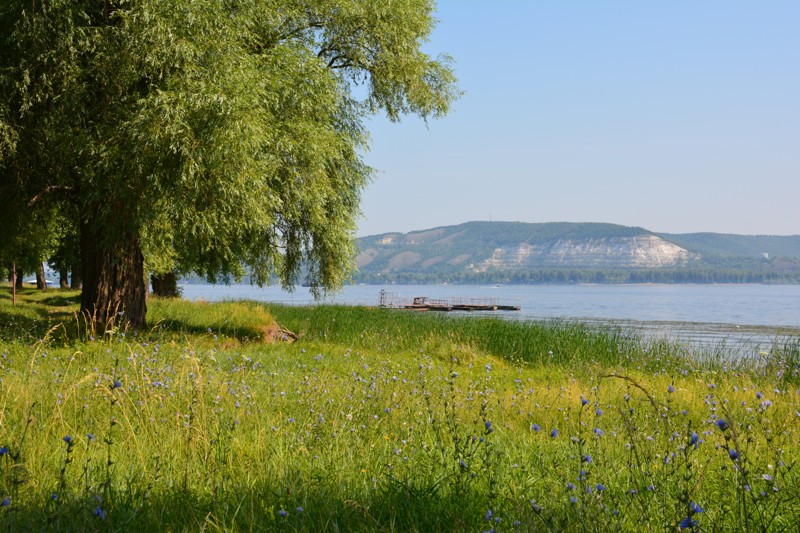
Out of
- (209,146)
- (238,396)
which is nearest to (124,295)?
(209,146)

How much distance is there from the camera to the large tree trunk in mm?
17047

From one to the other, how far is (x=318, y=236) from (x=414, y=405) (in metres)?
13.4

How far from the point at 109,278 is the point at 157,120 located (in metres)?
5.15

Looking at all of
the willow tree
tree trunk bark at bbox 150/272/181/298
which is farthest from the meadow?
tree trunk bark at bbox 150/272/181/298

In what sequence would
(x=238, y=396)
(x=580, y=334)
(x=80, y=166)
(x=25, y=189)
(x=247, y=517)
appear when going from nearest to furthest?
1. (x=247, y=517)
2. (x=238, y=396)
3. (x=80, y=166)
4. (x=25, y=189)
5. (x=580, y=334)

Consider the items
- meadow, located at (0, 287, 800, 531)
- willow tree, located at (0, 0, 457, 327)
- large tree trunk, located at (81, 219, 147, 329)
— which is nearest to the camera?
meadow, located at (0, 287, 800, 531)

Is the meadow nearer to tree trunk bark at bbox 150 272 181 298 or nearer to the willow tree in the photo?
the willow tree

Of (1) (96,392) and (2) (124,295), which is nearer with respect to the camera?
(1) (96,392)

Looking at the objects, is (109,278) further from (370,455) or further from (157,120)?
(370,455)

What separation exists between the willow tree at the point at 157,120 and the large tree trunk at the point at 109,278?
35 mm

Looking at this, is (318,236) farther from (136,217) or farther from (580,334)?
(580,334)

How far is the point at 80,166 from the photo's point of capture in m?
15.6

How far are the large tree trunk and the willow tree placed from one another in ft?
0.12

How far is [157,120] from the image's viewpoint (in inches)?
546
